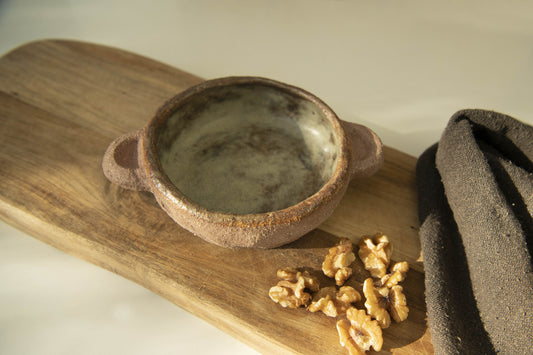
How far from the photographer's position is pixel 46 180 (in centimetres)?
109

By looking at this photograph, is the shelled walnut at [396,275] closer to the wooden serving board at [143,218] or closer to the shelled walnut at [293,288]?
the wooden serving board at [143,218]

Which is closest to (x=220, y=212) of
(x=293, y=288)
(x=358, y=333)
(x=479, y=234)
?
(x=293, y=288)

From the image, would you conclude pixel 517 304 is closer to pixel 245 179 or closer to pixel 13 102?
pixel 245 179

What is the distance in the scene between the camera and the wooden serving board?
0.92 m

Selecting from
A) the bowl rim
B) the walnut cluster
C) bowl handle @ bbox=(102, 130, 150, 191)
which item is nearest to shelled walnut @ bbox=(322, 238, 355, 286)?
the walnut cluster

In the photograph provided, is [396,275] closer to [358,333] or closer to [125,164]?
[358,333]

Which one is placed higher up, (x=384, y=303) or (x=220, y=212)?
(x=220, y=212)

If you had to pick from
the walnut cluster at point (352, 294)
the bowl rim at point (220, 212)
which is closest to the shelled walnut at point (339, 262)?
the walnut cluster at point (352, 294)

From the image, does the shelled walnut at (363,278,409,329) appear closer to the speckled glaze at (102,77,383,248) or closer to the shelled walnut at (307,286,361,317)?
the shelled walnut at (307,286,361,317)

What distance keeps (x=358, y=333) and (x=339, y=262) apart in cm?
14

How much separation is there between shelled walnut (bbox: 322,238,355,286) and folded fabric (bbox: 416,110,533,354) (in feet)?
0.47

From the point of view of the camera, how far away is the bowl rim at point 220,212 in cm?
84

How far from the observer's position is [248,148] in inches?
45.9

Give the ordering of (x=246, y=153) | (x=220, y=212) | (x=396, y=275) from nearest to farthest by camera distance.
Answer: (x=220, y=212) → (x=396, y=275) → (x=246, y=153)
